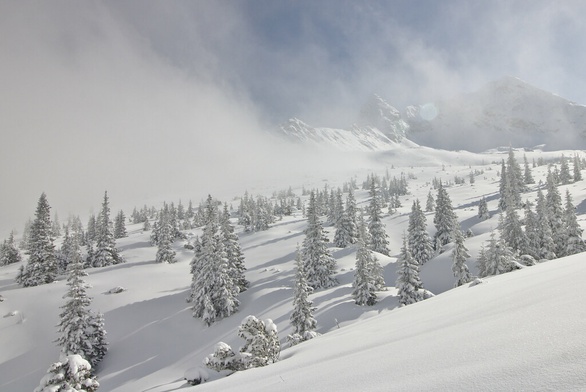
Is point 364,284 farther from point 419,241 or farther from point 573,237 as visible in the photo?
point 573,237

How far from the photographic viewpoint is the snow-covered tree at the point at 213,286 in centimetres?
4219

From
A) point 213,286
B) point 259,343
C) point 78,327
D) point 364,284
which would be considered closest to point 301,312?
point 364,284

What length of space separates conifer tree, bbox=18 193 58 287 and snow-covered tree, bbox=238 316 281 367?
185 feet

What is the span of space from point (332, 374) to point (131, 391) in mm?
33732

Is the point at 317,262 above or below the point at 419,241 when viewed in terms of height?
below

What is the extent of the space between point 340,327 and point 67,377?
82.7ft

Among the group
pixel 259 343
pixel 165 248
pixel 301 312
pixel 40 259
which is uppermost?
pixel 259 343

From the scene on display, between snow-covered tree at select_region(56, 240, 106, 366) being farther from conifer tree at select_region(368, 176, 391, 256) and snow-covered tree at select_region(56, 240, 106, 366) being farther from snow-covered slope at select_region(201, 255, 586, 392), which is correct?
conifer tree at select_region(368, 176, 391, 256)

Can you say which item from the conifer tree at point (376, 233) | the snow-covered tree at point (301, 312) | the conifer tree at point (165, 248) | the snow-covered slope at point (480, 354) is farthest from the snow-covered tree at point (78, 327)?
the conifer tree at point (376, 233)

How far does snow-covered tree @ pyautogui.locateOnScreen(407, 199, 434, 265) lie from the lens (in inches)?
2208

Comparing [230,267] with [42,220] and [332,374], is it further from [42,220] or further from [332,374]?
[332,374]

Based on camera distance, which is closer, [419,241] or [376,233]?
[419,241]

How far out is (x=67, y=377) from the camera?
45.9ft

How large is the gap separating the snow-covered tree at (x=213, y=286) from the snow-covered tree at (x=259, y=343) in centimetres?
2874
